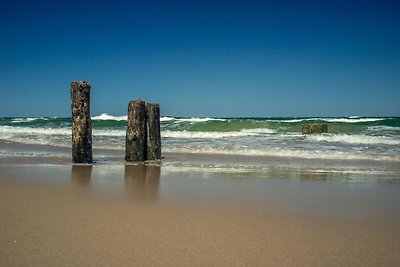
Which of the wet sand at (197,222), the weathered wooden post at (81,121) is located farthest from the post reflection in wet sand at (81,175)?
the weathered wooden post at (81,121)

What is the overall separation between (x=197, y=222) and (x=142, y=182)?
2470mm

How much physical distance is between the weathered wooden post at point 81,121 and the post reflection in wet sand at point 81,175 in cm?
67

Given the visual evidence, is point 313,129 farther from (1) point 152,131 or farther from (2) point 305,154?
(1) point 152,131

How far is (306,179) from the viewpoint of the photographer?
20.2 feet

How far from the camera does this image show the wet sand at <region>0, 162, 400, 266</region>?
2.52 meters

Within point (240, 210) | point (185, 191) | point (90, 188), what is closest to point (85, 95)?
point (90, 188)

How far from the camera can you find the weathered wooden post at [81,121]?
8.27 meters

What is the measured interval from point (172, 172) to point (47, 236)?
4208 mm

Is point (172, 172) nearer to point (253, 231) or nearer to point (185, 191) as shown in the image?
point (185, 191)

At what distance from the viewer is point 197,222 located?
11.2ft

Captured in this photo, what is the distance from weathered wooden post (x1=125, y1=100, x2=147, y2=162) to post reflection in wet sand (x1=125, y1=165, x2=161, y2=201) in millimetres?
1126

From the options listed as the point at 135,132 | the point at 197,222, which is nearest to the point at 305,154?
the point at 135,132

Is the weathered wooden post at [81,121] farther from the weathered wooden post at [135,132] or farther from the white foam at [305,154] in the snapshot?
the white foam at [305,154]

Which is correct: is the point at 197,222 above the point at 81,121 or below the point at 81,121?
below
